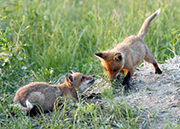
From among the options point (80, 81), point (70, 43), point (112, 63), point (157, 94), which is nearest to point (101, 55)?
point (112, 63)

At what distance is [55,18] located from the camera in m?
8.38

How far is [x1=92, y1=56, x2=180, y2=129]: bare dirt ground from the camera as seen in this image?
3.91m

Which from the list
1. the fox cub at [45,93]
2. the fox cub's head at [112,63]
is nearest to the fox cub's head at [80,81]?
the fox cub at [45,93]

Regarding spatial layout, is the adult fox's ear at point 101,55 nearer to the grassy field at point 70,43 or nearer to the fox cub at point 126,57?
the fox cub at point 126,57

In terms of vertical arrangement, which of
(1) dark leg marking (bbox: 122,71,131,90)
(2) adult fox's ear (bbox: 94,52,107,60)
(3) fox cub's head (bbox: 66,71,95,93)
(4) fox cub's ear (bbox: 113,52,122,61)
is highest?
(2) adult fox's ear (bbox: 94,52,107,60)

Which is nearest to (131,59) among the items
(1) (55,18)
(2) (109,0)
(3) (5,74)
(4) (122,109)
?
(4) (122,109)

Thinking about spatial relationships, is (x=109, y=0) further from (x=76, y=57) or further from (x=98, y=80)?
(x=98, y=80)

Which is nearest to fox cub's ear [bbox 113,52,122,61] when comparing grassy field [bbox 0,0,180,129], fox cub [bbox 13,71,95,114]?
grassy field [bbox 0,0,180,129]

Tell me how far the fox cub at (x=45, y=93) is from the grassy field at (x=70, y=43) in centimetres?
22

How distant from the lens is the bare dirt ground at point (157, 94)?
3.91 metres

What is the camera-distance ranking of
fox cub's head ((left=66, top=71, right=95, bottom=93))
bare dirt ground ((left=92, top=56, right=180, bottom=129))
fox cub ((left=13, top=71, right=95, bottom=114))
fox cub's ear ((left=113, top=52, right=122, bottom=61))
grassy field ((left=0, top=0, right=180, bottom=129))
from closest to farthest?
bare dirt ground ((left=92, top=56, right=180, bottom=129)), grassy field ((left=0, top=0, right=180, bottom=129)), fox cub ((left=13, top=71, right=95, bottom=114)), fox cub's ear ((left=113, top=52, right=122, bottom=61)), fox cub's head ((left=66, top=71, right=95, bottom=93))

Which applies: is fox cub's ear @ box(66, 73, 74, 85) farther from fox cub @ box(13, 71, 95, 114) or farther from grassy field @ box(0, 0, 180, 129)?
grassy field @ box(0, 0, 180, 129)

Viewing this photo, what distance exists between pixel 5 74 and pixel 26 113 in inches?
A: 58.0

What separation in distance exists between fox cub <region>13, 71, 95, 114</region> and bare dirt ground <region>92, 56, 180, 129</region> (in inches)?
16.8
